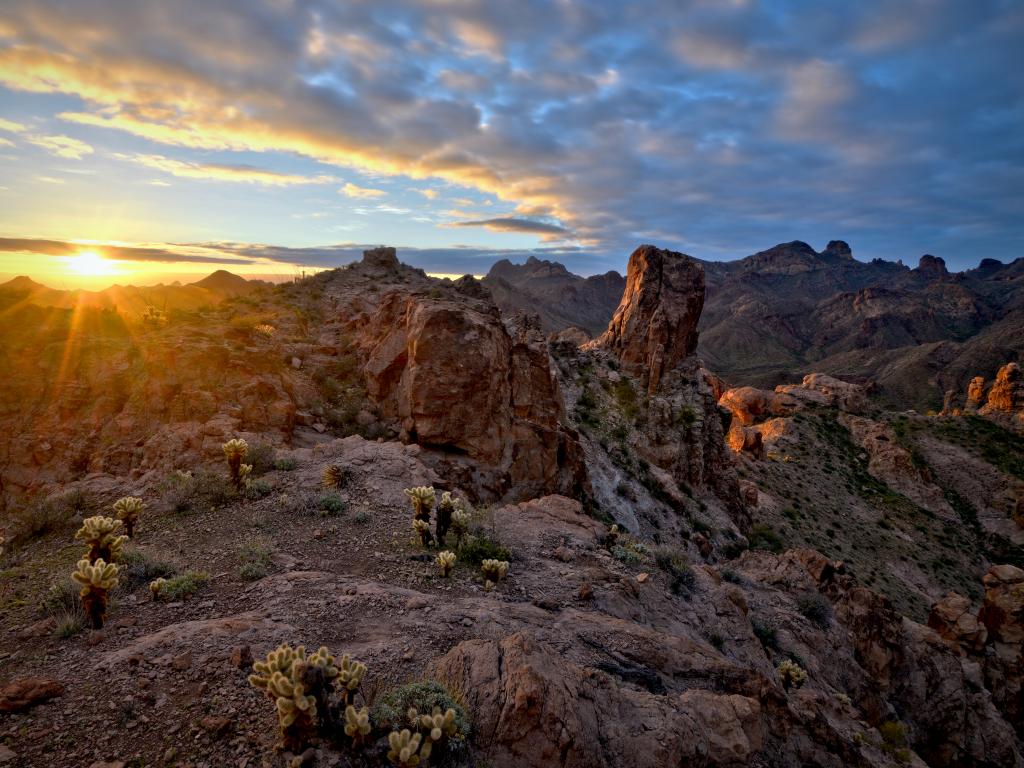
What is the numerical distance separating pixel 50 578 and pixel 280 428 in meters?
7.20

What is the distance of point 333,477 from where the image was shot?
38.7 feet

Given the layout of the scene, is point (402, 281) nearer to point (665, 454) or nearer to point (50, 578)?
point (665, 454)

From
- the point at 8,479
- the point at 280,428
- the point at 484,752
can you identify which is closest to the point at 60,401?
the point at 8,479

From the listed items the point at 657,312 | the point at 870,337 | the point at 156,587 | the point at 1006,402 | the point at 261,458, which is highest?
the point at 870,337

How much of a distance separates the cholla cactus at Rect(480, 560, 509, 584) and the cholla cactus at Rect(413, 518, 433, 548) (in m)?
1.35

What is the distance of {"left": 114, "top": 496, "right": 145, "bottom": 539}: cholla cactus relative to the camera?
879 cm

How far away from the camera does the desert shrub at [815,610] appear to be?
46.4ft

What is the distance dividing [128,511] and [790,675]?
13.7 meters

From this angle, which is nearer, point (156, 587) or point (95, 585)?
point (95, 585)

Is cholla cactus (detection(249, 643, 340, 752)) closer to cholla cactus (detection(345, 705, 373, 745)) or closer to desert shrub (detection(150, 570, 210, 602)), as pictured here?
cholla cactus (detection(345, 705, 373, 745))

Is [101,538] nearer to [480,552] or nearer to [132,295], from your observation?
[480,552]

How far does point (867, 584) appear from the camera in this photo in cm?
2884

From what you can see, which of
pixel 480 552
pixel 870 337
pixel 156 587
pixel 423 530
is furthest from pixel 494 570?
pixel 870 337

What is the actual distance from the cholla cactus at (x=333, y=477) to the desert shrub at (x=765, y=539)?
26325mm
